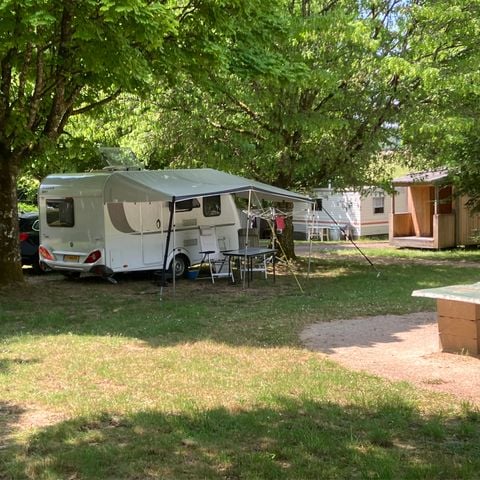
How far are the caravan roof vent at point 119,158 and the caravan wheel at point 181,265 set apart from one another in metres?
2.40

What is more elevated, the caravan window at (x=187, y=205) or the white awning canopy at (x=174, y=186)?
the white awning canopy at (x=174, y=186)

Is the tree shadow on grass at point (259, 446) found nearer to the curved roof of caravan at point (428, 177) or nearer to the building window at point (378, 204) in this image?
the curved roof of caravan at point (428, 177)

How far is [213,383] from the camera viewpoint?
5969mm

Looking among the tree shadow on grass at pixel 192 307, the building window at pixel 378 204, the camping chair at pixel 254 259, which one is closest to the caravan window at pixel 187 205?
the camping chair at pixel 254 259

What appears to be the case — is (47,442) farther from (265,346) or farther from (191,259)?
(191,259)

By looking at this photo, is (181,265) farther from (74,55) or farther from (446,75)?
(446,75)

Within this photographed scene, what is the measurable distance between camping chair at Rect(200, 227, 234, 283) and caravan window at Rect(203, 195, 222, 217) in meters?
0.39

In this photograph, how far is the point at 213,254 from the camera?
600 inches

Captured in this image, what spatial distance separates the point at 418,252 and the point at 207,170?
11196mm

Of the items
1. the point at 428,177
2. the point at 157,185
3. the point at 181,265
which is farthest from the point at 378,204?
the point at 157,185

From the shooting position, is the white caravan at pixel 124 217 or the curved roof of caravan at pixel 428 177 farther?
the curved roof of caravan at pixel 428 177

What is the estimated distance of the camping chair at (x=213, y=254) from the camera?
1507cm

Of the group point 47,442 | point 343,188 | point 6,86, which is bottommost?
point 47,442

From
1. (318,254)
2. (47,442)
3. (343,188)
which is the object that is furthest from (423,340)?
(318,254)
